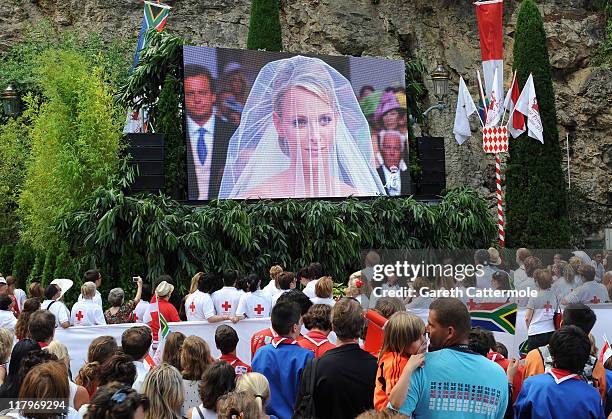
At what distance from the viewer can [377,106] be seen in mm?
20562

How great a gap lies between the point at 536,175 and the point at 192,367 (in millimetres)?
20002

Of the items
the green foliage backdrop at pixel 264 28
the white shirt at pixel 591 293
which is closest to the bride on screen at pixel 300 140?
the green foliage backdrop at pixel 264 28

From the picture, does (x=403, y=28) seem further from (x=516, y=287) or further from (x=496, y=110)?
(x=516, y=287)

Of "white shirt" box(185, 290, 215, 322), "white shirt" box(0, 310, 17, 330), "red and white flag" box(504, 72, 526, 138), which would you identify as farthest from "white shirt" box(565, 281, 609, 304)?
"red and white flag" box(504, 72, 526, 138)

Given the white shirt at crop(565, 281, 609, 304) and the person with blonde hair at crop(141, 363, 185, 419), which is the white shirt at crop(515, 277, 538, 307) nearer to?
the white shirt at crop(565, 281, 609, 304)

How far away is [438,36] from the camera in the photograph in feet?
97.9

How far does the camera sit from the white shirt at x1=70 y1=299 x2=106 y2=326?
1016 centimetres

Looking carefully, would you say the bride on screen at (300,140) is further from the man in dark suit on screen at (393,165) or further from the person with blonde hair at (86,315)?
the person with blonde hair at (86,315)

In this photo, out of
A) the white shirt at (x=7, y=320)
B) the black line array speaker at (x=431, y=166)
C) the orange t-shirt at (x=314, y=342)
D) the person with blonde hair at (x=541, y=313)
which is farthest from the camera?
the black line array speaker at (x=431, y=166)

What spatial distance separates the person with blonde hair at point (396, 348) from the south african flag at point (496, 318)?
1854mm

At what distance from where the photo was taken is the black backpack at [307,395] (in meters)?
5.27

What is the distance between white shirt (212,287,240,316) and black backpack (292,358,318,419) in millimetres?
5291

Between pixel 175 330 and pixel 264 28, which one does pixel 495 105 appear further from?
pixel 175 330

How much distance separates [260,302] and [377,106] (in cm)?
1095
